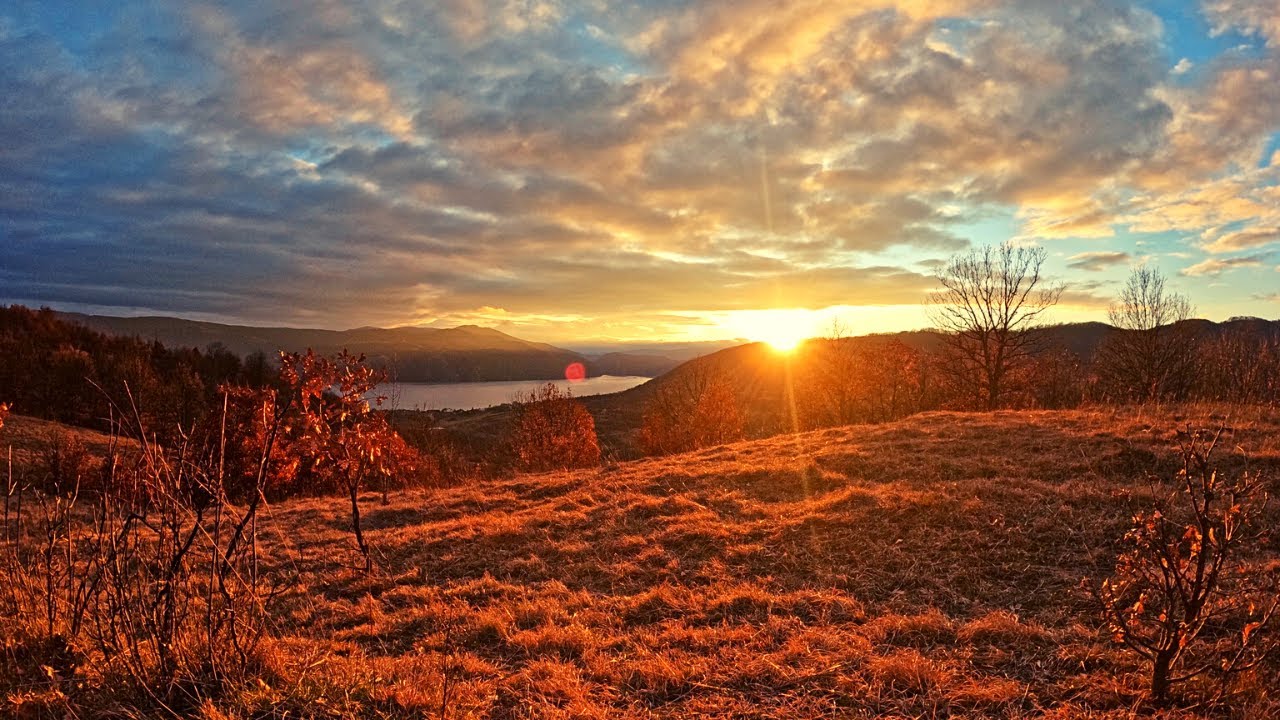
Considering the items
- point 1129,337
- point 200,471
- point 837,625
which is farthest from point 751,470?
point 1129,337

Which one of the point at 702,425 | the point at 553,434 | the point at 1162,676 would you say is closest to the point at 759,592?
the point at 1162,676

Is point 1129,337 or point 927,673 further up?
point 1129,337

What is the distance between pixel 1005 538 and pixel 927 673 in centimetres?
459

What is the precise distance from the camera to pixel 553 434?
43406mm

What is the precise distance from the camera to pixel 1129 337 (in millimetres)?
34000

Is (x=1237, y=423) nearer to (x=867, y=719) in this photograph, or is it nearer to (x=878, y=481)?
(x=878, y=481)

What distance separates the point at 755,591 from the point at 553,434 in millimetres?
36847

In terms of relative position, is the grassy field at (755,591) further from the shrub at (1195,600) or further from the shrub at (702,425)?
the shrub at (702,425)

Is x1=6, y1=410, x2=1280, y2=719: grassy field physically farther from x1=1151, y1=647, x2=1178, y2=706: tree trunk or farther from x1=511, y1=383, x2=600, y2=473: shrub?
x1=511, y1=383, x2=600, y2=473: shrub

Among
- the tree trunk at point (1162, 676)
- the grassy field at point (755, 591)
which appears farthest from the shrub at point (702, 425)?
the tree trunk at point (1162, 676)

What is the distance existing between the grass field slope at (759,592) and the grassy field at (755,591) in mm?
33

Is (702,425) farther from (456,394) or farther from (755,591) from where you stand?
(456,394)

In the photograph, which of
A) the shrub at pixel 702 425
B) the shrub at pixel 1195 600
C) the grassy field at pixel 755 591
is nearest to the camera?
the shrub at pixel 1195 600

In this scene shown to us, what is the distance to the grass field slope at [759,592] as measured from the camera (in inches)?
185
